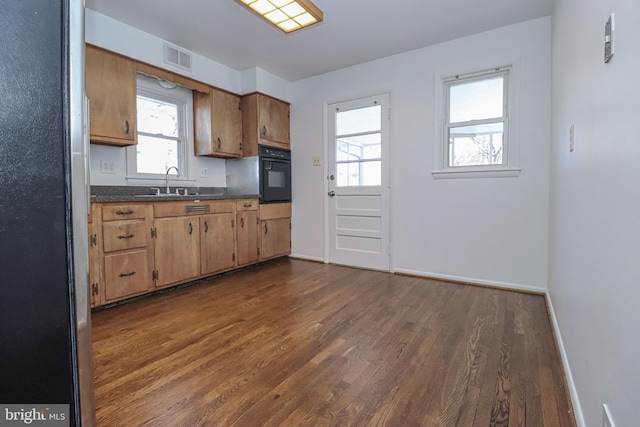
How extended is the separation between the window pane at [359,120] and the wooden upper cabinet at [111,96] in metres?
2.29

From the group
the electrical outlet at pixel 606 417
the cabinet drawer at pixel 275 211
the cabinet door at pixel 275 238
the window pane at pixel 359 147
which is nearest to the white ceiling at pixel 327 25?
the window pane at pixel 359 147

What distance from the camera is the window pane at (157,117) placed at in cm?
345

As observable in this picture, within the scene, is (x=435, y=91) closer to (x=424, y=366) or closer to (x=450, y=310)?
(x=450, y=310)

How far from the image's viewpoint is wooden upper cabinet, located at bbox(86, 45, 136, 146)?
107 inches

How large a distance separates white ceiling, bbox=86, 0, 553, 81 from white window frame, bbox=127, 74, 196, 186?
52 centimetres

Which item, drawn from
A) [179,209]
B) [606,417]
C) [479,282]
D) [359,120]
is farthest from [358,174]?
[606,417]

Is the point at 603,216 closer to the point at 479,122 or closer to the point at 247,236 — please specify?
the point at 479,122

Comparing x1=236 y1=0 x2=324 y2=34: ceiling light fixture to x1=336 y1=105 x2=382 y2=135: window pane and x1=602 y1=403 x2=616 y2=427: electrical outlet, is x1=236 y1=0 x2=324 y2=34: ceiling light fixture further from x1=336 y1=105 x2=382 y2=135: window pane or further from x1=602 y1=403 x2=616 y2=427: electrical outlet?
x1=602 y1=403 x2=616 y2=427: electrical outlet

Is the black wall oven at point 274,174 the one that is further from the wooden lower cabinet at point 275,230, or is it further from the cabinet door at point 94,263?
the cabinet door at point 94,263

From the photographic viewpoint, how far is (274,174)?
422 centimetres

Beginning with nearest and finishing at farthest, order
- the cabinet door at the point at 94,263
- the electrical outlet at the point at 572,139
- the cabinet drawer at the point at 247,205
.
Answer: the electrical outlet at the point at 572,139
the cabinet door at the point at 94,263
the cabinet drawer at the point at 247,205

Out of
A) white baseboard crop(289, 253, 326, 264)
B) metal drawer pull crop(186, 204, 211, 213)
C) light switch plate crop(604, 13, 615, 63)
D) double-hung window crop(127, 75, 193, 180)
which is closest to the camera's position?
light switch plate crop(604, 13, 615, 63)

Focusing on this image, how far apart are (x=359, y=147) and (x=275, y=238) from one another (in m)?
1.63

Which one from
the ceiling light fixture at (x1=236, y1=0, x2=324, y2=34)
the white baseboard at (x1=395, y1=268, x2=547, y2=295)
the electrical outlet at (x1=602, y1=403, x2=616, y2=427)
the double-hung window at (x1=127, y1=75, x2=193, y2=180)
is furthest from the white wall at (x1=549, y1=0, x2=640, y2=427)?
the double-hung window at (x1=127, y1=75, x2=193, y2=180)
